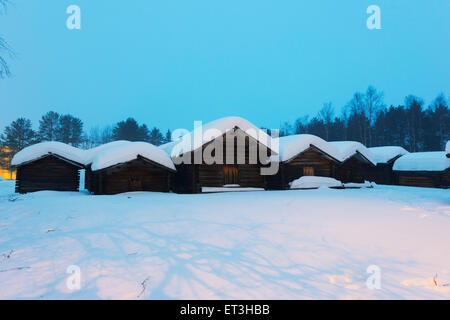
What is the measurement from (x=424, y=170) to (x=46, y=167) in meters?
34.3

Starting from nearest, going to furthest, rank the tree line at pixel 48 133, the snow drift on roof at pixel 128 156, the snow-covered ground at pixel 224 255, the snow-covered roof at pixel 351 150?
the snow-covered ground at pixel 224 255 → the snow drift on roof at pixel 128 156 → the snow-covered roof at pixel 351 150 → the tree line at pixel 48 133

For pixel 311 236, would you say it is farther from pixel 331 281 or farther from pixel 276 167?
pixel 276 167

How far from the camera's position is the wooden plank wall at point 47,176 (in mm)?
18016

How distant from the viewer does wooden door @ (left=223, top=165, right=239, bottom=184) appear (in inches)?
719

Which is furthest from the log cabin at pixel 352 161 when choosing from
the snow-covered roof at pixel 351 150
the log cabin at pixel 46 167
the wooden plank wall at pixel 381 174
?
the log cabin at pixel 46 167

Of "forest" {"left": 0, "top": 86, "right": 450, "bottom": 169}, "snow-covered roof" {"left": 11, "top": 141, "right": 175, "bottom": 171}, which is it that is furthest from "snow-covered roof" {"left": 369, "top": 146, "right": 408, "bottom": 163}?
"snow-covered roof" {"left": 11, "top": 141, "right": 175, "bottom": 171}

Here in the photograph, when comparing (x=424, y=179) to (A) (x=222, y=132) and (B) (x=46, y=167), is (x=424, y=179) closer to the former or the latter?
(A) (x=222, y=132)

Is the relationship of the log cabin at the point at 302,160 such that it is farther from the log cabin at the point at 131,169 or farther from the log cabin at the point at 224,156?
the log cabin at the point at 131,169

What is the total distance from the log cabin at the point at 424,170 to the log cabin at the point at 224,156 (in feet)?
57.0

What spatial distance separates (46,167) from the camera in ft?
61.0

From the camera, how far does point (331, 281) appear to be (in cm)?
374

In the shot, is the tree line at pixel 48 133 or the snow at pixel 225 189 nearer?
the snow at pixel 225 189

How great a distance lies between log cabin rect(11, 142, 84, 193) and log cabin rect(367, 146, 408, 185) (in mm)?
31339
